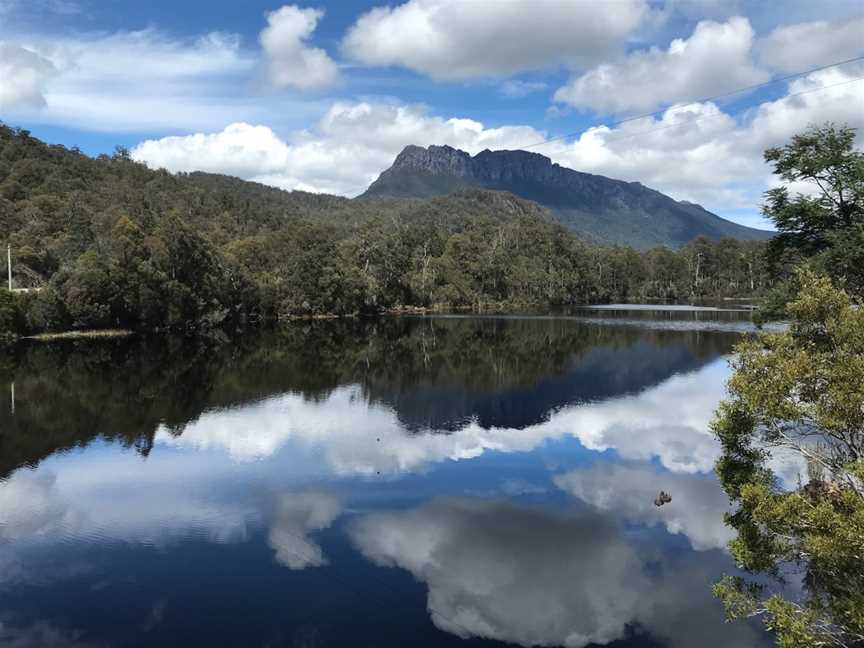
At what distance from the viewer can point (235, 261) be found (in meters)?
108

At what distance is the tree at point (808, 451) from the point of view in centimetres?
959

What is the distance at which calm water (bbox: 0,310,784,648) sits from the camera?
1648 cm

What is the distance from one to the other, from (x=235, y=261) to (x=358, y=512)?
91.1 m

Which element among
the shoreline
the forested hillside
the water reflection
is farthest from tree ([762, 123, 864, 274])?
the shoreline

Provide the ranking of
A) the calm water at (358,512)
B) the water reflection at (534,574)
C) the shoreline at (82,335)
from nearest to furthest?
1. the water reflection at (534,574)
2. the calm water at (358,512)
3. the shoreline at (82,335)

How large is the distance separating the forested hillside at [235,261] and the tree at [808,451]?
52.3 m

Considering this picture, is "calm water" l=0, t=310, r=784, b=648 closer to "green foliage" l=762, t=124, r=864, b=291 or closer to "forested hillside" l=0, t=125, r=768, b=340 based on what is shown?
"green foliage" l=762, t=124, r=864, b=291

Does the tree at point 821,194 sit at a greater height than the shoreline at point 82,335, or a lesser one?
greater

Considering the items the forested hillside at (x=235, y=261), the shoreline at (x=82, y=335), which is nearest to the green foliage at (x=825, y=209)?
the forested hillside at (x=235, y=261)

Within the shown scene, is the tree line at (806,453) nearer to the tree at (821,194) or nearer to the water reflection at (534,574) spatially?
the water reflection at (534,574)

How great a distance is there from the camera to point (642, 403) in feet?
146

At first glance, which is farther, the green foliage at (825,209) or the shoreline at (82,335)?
the shoreline at (82,335)

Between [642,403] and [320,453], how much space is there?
79.4ft

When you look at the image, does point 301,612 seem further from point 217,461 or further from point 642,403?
point 642,403
